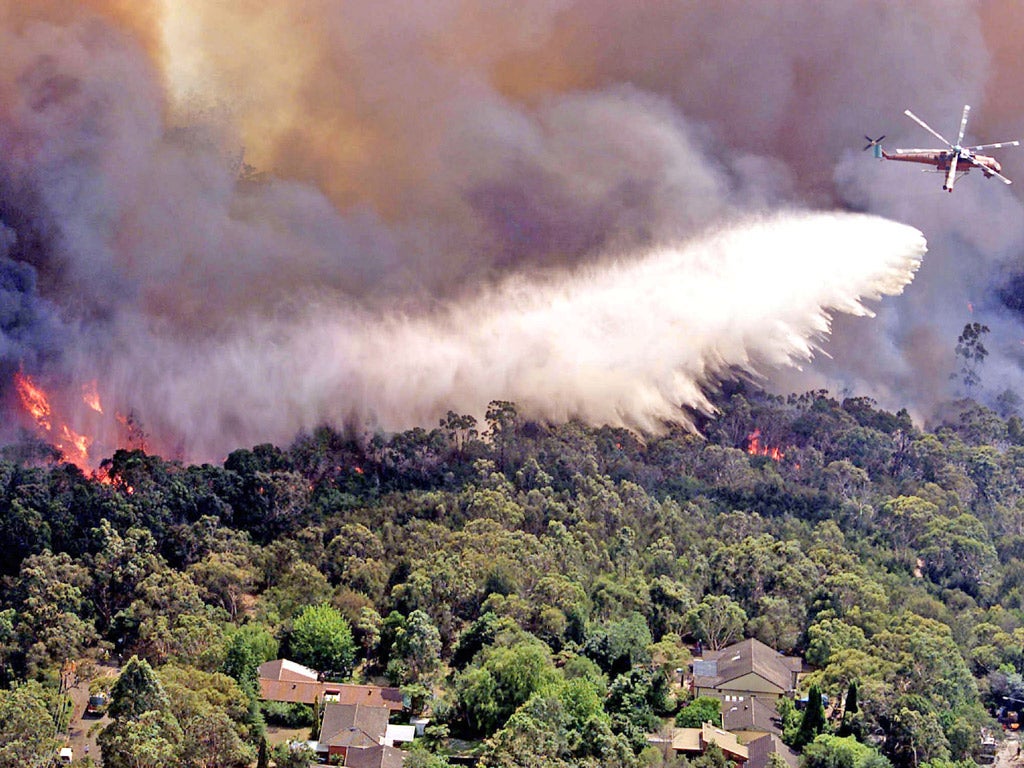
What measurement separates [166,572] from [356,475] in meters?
10.4

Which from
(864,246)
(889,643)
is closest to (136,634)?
(889,643)

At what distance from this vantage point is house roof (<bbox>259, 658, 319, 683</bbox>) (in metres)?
48.8

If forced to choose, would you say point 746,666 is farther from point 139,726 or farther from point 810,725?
point 139,726

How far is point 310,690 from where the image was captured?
159ft

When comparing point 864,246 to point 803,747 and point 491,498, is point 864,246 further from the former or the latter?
point 803,747

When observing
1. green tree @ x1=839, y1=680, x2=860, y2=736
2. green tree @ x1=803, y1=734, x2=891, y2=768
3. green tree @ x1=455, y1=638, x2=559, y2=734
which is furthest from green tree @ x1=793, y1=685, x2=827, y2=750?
green tree @ x1=455, y1=638, x2=559, y2=734

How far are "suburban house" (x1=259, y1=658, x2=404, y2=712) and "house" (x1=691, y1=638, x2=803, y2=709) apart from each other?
26.9 ft

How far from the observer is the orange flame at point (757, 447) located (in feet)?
229

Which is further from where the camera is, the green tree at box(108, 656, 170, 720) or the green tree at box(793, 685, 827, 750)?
the green tree at box(793, 685, 827, 750)

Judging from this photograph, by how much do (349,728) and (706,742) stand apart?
867 centimetres

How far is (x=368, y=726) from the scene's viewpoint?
152 feet

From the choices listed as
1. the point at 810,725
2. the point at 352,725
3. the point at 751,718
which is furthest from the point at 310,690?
the point at 810,725

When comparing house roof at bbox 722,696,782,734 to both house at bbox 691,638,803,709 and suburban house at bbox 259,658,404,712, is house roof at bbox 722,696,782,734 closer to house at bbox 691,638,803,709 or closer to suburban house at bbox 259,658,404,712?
house at bbox 691,638,803,709

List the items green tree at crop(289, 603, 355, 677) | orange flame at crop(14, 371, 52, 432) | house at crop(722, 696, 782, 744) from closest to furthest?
1. house at crop(722, 696, 782, 744)
2. green tree at crop(289, 603, 355, 677)
3. orange flame at crop(14, 371, 52, 432)
